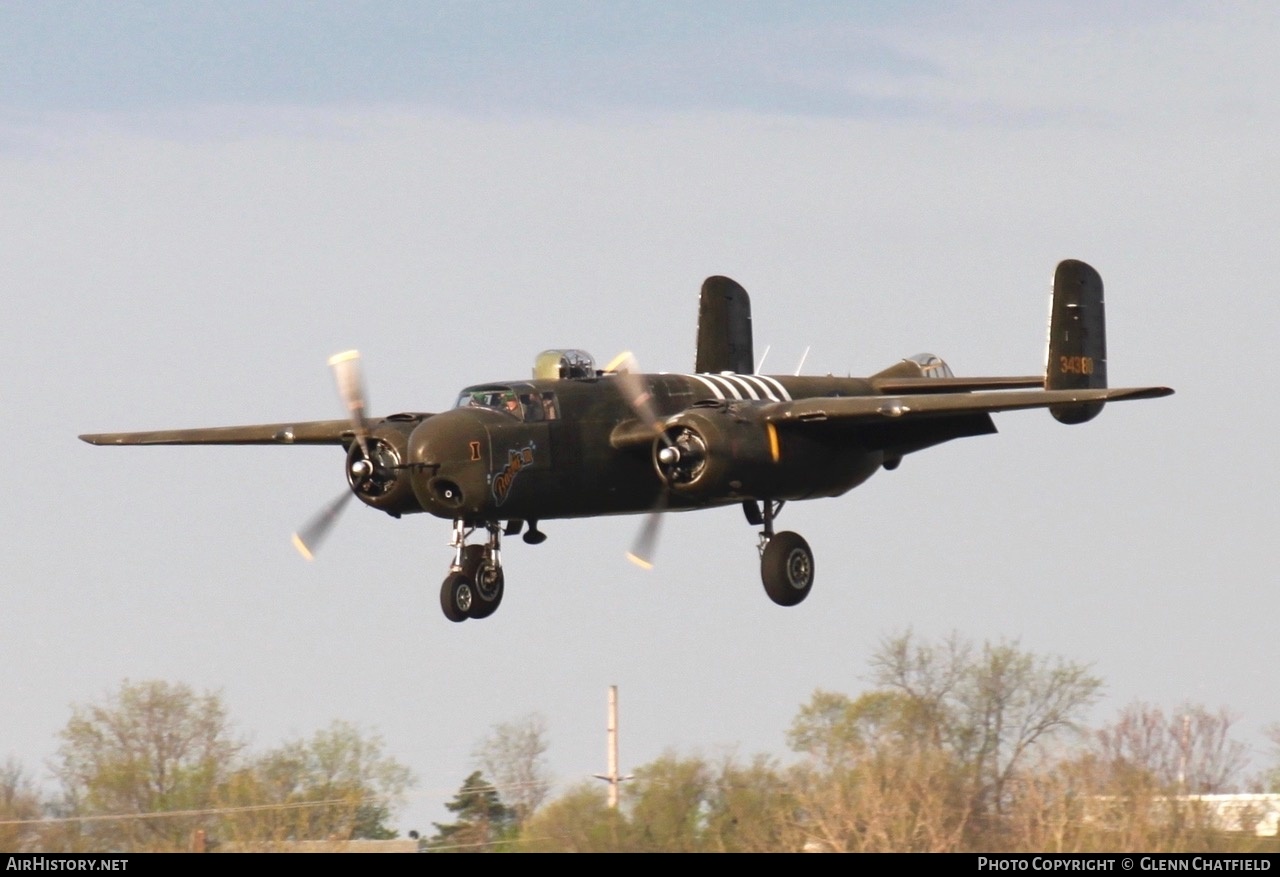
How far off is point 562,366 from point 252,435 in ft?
20.6

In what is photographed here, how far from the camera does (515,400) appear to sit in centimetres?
3453

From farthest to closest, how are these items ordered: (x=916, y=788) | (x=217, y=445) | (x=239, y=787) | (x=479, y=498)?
(x=239, y=787) < (x=916, y=788) < (x=217, y=445) < (x=479, y=498)

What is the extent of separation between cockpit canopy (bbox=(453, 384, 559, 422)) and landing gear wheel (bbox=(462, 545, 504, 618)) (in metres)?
2.82

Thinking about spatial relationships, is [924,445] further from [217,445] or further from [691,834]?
Result: [691,834]

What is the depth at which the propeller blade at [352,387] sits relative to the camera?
35.1 metres

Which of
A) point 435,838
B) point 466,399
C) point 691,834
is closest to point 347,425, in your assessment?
point 466,399

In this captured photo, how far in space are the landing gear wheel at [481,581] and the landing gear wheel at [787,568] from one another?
4.37 metres

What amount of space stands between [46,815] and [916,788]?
22.9 metres

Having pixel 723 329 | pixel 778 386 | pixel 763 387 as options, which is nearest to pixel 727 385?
pixel 763 387

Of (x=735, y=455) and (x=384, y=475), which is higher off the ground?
(x=735, y=455)

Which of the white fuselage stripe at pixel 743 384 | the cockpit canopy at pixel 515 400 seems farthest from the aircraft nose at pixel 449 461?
the white fuselage stripe at pixel 743 384

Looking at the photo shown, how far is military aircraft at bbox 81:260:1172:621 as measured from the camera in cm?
3400

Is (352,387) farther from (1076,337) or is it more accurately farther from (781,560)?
(1076,337)
